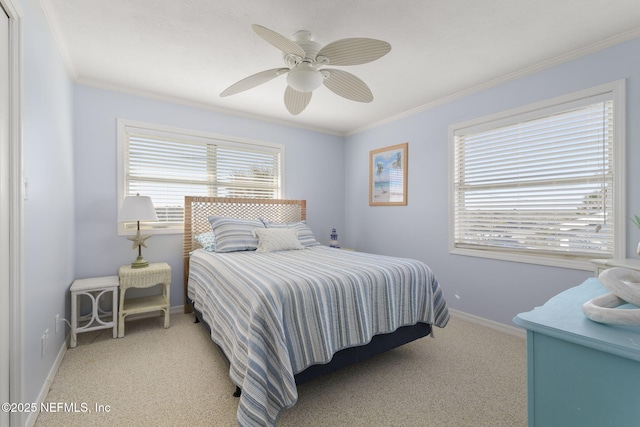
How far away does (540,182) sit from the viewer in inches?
106

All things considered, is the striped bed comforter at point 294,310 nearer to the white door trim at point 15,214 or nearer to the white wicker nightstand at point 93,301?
the white wicker nightstand at point 93,301

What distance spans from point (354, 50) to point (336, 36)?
460mm

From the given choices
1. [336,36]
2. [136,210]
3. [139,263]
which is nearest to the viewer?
[336,36]

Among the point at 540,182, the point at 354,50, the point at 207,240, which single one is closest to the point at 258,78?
the point at 354,50

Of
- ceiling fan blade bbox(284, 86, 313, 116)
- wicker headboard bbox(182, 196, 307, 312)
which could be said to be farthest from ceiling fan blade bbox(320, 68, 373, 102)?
wicker headboard bbox(182, 196, 307, 312)

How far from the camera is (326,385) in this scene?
200 centimetres

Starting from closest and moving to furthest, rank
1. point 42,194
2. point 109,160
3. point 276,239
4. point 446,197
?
point 42,194
point 109,160
point 276,239
point 446,197

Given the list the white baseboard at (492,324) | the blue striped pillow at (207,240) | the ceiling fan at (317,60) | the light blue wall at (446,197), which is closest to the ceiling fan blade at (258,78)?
the ceiling fan at (317,60)

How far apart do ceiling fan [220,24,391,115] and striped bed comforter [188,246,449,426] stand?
4.61 ft

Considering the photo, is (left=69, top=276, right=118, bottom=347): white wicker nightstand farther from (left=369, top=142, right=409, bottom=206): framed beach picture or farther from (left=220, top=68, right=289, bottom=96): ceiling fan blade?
(left=369, top=142, right=409, bottom=206): framed beach picture

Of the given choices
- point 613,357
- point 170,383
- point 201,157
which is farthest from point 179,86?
point 613,357

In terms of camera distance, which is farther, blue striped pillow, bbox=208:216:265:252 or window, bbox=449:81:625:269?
blue striped pillow, bbox=208:216:265:252

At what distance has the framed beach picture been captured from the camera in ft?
12.9

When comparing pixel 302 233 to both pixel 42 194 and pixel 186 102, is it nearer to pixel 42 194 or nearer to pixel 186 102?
pixel 186 102
